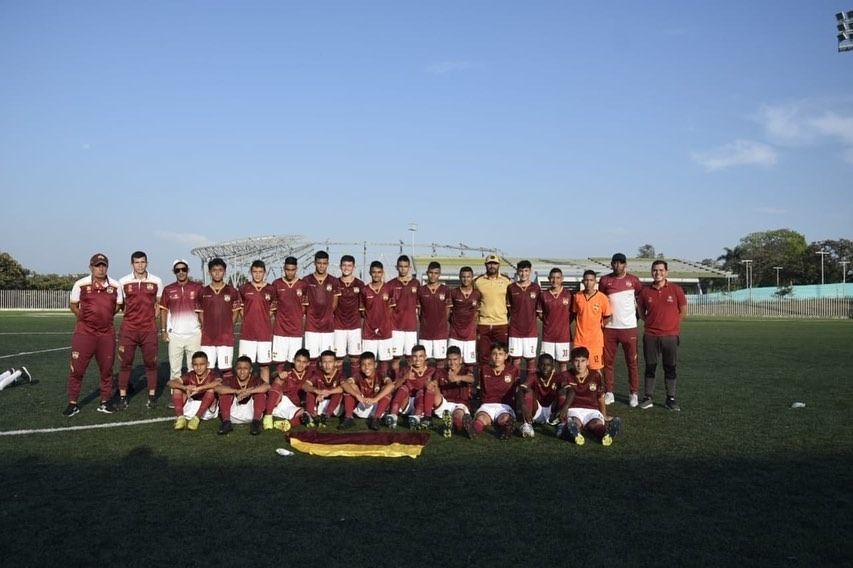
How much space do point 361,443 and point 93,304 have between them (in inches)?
179

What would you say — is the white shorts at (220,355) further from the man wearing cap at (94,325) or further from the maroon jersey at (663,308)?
the maroon jersey at (663,308)

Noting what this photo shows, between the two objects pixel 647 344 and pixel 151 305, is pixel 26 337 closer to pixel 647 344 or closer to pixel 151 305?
pixel 151 305

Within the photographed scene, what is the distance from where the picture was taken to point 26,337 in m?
19.1

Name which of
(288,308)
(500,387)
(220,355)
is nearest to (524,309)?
(500,387)

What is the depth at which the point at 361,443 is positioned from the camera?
21.0 feet

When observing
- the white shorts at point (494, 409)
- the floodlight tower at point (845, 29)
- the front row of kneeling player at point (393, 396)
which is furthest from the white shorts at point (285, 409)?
the floodlight tower at point (845, 29)

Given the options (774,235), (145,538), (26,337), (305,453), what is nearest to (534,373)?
(305,453)

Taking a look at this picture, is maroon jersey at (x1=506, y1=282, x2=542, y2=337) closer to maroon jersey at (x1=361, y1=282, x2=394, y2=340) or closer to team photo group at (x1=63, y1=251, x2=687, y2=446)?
team photo group at (x1=63, y1=251, x2=687, y2=446)

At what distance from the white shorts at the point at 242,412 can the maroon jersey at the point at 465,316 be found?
9.89 ft

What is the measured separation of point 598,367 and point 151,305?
641 centimetres

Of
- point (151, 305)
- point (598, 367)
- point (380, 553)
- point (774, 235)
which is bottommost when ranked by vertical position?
point (380, 553)

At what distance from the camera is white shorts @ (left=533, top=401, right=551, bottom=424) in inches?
296

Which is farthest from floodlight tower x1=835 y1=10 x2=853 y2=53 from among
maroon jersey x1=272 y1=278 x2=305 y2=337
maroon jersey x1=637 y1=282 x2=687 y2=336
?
maroon jersey x1=272 y1=278 x2=305 y2=337

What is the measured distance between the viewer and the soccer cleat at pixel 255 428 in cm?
712
